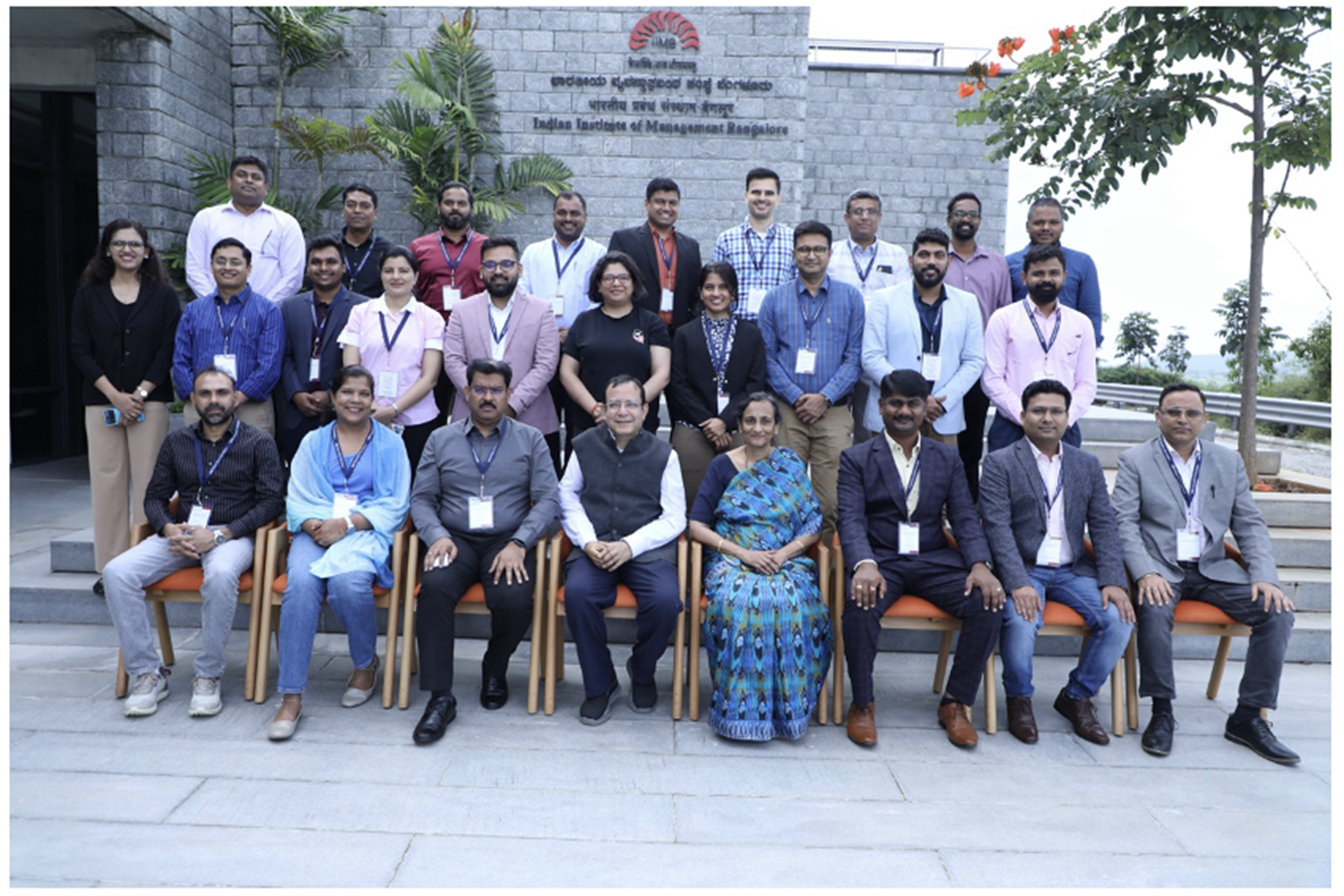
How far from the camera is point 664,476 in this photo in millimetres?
3961

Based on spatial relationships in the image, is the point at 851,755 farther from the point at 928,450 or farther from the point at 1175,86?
the point at 1175,86

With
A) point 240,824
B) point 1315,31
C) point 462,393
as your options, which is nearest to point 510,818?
point 240,824

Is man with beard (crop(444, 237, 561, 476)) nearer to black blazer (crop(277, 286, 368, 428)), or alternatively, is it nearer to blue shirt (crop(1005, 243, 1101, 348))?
black blazer (crop(277, 286, 368, 428))

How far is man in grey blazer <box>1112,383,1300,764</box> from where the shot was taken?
3.67 metres

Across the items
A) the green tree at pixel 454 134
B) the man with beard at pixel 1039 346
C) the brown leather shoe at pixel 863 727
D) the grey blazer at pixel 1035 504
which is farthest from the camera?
the green tree at pixel 454 134

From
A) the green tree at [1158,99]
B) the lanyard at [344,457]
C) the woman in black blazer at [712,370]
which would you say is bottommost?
the lanyard at [344,457]

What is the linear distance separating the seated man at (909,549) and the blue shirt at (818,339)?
69 cm

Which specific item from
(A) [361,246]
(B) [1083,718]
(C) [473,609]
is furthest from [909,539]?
(A) [361,246]

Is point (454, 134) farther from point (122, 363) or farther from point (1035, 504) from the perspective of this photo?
point (1035, 504)

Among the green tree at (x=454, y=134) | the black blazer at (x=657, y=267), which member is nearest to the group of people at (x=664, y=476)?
the black blazer at (x=657, y=267)

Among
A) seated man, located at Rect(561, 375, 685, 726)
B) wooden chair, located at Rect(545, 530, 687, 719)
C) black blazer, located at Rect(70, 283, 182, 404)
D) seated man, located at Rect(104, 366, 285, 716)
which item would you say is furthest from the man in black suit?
black blazer, located at Rect(70, 283, 182, 404)

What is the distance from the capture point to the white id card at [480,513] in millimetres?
3871

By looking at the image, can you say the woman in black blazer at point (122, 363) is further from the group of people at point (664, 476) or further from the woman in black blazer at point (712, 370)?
the woman in black blazer at point (712, 370)

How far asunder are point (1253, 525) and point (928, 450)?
140 centimetres
